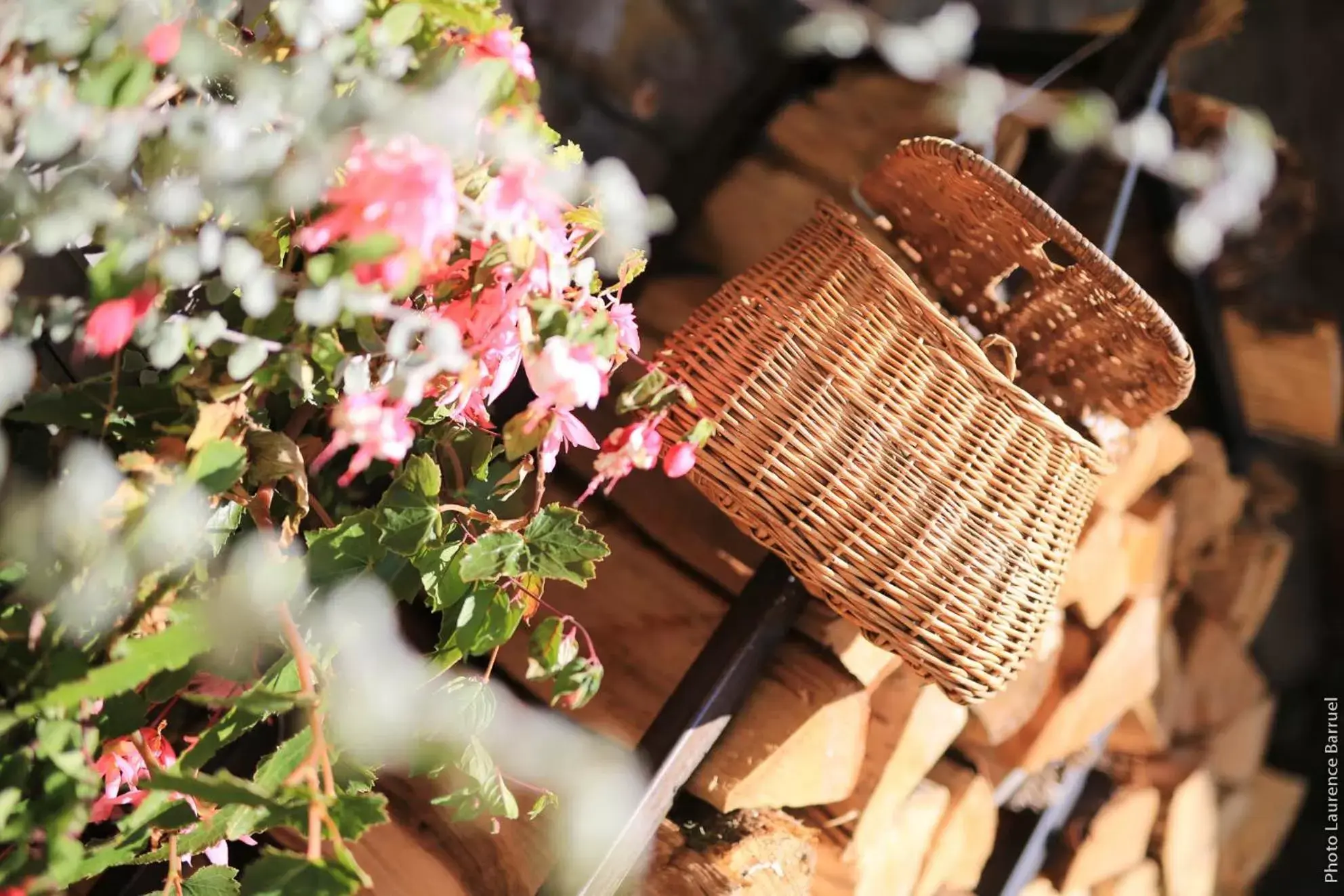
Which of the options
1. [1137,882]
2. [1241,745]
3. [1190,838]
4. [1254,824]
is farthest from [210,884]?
[1254,824]

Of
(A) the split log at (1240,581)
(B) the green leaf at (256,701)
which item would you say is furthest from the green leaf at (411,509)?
(A) the split log at (1240,581)

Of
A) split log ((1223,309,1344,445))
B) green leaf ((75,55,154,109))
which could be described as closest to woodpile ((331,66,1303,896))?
split log ((1223,309,1344,445))

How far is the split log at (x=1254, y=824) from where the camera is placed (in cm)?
161

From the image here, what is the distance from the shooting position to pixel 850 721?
2.92ft

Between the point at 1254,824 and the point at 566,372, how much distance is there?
177 cm

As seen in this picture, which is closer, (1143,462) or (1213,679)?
(1143,462)

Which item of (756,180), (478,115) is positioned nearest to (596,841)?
(478,115)

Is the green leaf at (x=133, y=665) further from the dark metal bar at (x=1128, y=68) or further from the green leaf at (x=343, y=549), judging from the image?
the dark metal bar at (x=1128, y=68)

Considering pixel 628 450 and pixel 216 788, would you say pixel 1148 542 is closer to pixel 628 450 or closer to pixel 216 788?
pixel 628 450

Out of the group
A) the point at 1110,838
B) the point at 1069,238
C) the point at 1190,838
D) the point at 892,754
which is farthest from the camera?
the point at 1190,838

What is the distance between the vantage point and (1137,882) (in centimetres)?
139

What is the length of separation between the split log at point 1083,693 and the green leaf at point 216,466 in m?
0.93

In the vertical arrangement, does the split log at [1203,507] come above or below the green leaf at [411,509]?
above

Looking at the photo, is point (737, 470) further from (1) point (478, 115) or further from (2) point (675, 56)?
(2) point (675, 56)
